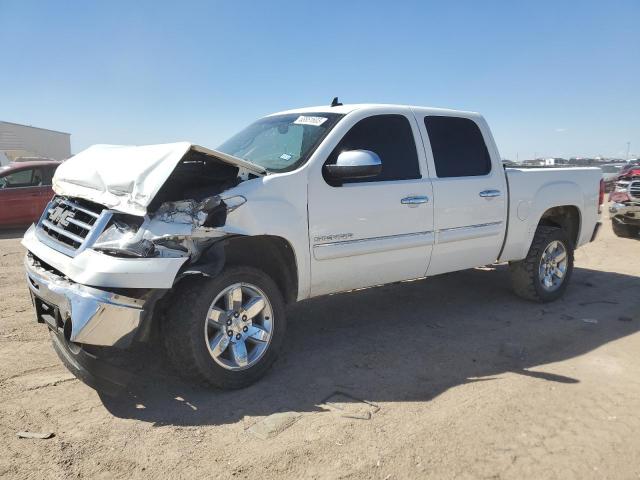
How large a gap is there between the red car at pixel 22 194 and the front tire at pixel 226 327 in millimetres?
9139

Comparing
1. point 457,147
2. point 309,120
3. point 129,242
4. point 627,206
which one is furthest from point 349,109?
point 627,206

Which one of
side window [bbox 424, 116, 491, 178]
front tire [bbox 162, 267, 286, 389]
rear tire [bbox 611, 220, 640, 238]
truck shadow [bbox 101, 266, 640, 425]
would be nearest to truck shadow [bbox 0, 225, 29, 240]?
truck shadow [bbox 101, 266, 640, 425]

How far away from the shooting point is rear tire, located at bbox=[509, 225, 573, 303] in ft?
18.7

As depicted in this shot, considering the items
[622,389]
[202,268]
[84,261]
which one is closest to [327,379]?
[202,268]

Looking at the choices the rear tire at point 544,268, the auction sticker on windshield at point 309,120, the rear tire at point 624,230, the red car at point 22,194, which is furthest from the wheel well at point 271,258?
the rear tire at point 624,230

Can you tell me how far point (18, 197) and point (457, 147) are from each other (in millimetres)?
9836

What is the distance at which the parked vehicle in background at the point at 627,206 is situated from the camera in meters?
10.2

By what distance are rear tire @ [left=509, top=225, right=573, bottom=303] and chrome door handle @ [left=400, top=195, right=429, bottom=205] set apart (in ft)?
6.41

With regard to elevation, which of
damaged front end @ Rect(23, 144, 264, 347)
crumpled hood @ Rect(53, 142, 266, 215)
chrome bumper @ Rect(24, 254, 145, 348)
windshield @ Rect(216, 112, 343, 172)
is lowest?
chrome bumper @ Rect(24, 254, 145, 348)

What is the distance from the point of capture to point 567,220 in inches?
247

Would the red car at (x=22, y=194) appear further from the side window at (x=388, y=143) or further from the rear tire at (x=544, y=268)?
the rear tire at (x=544, y=268)

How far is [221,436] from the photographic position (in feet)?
9.80

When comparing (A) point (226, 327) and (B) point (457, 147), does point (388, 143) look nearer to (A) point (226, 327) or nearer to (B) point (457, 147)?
(B) point (457, 147)

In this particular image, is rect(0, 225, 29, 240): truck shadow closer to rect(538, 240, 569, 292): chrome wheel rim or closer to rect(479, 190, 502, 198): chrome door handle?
rect(479, 190, 502, 198): chrome door handle
